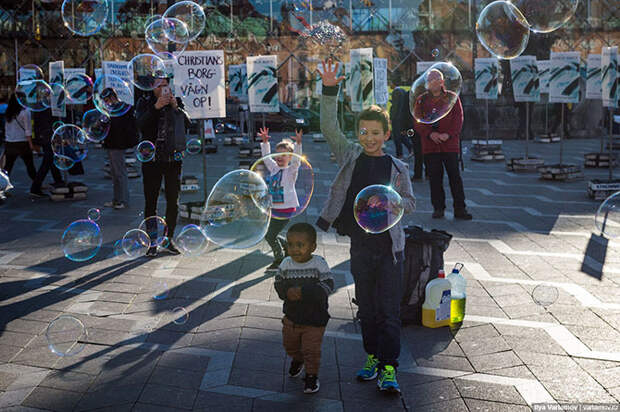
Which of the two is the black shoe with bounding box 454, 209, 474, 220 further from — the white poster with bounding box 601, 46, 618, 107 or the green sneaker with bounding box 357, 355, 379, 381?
the green sneaker with bounding box 357, 355, 379, 381

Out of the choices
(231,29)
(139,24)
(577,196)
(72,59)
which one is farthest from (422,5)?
(577,196)

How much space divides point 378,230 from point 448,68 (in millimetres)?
3191

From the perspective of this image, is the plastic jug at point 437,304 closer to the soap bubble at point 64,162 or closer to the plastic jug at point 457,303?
the plastic jug at point 457,303

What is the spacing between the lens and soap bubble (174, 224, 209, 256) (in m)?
5.95

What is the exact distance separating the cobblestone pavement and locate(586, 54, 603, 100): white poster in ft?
21.0

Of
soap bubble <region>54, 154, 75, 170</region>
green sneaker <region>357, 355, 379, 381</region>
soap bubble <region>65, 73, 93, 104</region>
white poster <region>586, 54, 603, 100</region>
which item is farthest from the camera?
white poster <region>586, 54, 603, 100</region>

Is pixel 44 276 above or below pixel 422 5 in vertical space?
below

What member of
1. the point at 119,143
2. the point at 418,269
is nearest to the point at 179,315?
the point at 418,269

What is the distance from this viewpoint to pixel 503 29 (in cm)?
638

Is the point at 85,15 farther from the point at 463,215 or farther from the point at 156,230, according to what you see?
the point at 463,215

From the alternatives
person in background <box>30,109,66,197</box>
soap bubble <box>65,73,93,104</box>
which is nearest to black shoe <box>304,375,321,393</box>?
soap bubble <box>65,73,93,104</box>

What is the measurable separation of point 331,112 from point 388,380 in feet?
4.94

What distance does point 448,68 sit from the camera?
20.5 ft

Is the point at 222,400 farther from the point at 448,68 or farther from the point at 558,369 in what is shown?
the point at 448,68
